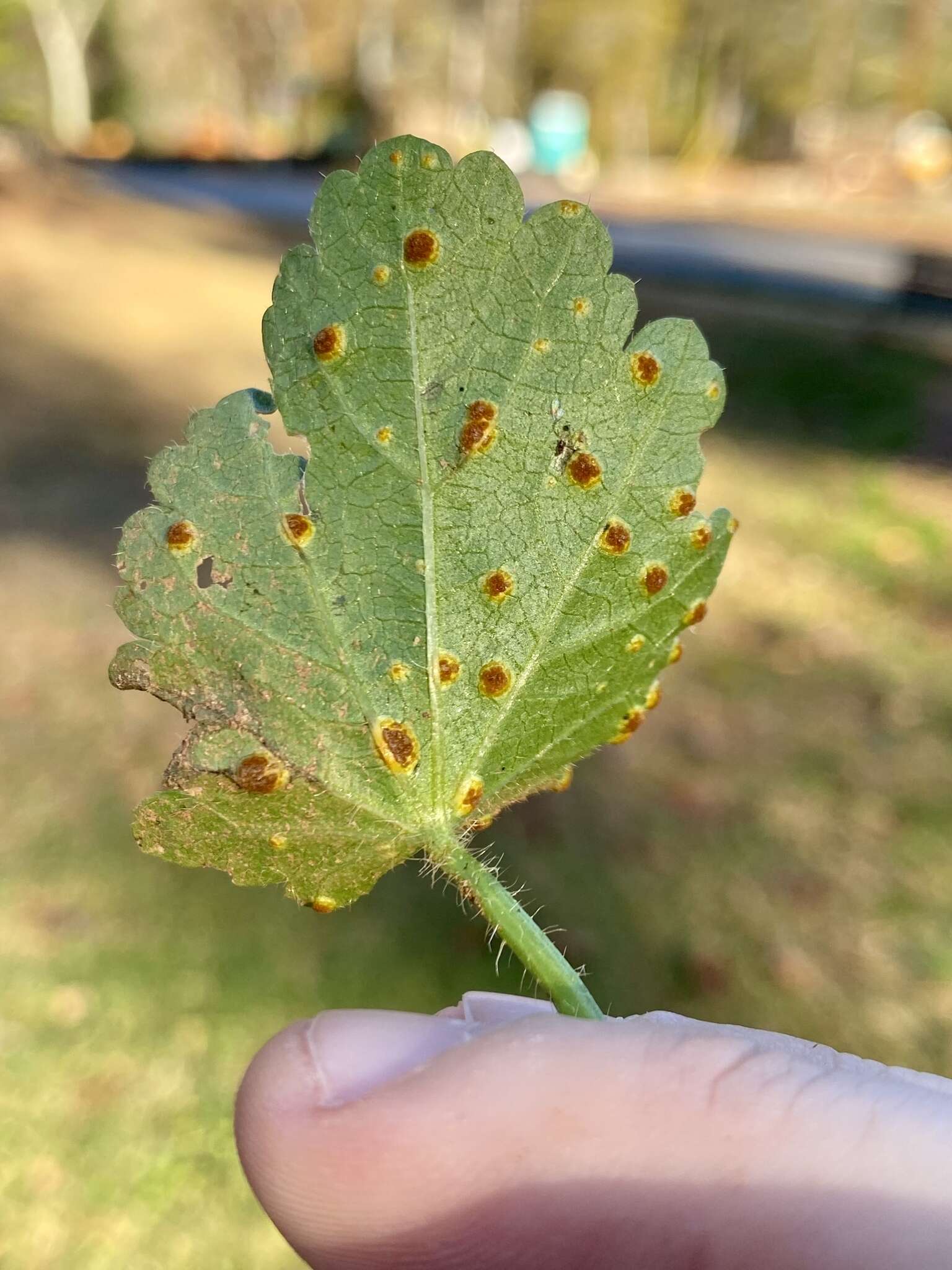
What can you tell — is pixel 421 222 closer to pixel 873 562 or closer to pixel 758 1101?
pixel 758 1101

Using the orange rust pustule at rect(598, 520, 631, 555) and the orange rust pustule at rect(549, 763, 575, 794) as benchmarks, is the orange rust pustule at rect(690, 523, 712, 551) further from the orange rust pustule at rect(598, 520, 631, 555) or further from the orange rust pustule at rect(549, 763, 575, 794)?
the orange rust pustule at rect(549, 763, 575, 794)

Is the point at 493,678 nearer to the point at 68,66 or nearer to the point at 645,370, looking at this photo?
the point at 645,370

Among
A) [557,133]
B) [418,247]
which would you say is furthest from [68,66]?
[418,247]

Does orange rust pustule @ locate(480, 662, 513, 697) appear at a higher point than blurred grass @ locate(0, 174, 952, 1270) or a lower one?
higher

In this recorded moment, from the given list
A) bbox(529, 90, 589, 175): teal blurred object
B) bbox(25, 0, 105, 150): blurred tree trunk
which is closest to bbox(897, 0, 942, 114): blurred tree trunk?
bbox(529, 90, 589, 175): teal blurred object

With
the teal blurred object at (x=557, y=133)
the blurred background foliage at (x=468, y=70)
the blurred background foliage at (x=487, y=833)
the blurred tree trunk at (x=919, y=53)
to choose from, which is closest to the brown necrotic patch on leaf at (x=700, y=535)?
the blurred background foliage at (x=487, y=833)

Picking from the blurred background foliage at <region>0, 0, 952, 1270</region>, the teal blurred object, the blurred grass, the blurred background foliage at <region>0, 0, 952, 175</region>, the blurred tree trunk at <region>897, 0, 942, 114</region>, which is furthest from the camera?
the blurred background foliage at <region>0, 0, 952, 175</region>

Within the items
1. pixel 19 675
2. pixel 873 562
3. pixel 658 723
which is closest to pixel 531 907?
pixel 658 723
